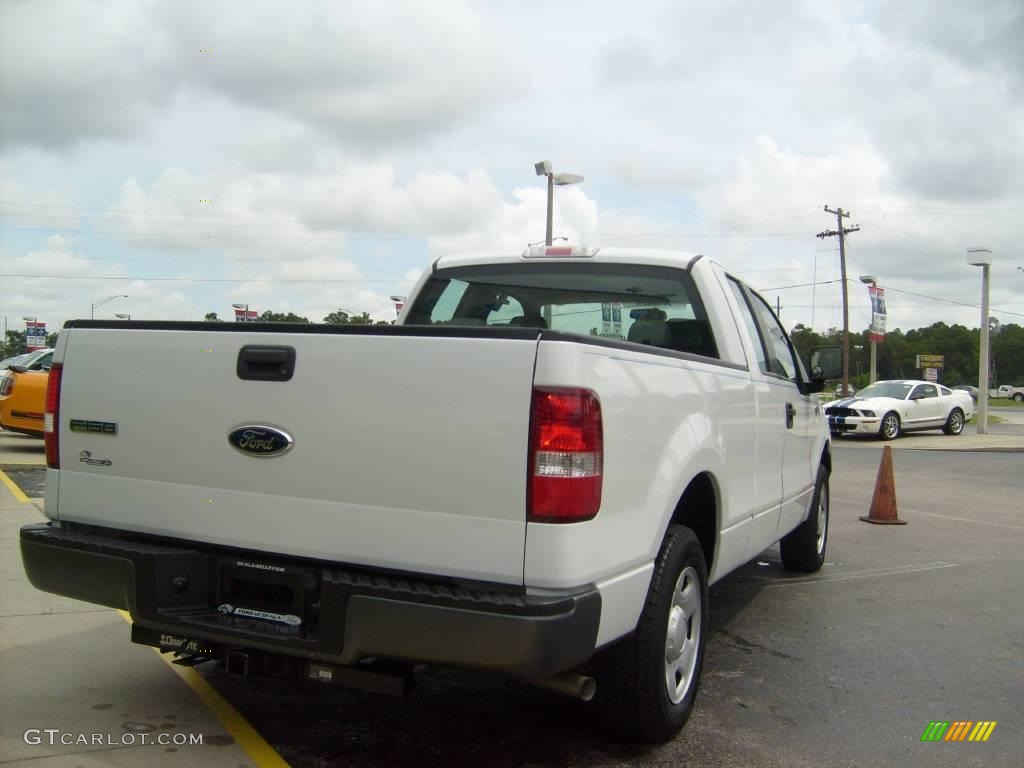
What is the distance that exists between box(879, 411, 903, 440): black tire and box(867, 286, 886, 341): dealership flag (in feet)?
29.6

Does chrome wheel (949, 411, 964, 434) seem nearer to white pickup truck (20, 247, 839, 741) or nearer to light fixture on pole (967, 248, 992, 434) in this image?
light fixture on pole (967, 248, 992, 434)

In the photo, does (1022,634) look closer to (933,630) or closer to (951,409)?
(933,630)

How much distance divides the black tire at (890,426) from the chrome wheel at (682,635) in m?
20.1

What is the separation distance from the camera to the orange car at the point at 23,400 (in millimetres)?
12633

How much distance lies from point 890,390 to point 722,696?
2121 cm

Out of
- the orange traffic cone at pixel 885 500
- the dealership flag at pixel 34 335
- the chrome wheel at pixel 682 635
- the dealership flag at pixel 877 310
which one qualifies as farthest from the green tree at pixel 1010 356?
the chrome wheel at pixel 682 635

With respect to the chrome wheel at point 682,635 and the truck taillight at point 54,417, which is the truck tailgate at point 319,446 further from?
the chrome wheel at point 682,635

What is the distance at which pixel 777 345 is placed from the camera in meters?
5.70

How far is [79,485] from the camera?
349 cm

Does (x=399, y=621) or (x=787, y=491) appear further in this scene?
(x=787, y=491)

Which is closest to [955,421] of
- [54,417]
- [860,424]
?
[860,424]

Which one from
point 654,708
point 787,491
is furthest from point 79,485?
point 787,491

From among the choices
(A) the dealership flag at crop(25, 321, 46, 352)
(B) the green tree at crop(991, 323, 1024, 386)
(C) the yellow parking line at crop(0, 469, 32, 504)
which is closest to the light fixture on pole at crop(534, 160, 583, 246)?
(C) the yellow parking line at crop(0, 469, 32, 504)

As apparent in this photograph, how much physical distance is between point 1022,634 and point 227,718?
4446 millimetres
